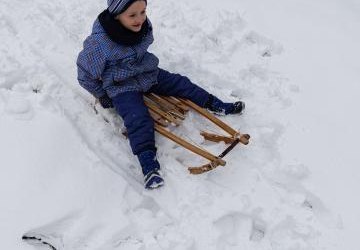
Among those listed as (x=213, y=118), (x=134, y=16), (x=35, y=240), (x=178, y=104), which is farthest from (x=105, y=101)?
(x=35, y=240)

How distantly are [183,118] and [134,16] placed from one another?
847mm

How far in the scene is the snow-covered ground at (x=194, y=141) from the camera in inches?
118

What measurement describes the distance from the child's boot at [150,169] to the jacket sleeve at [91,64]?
0.64m

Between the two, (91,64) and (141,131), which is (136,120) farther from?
(91,64)

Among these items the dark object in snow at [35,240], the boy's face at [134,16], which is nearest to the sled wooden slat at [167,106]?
the boy's face at [134,16]

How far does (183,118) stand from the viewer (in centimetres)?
366

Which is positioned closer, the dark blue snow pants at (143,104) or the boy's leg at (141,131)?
the boy's leg at (141,131)

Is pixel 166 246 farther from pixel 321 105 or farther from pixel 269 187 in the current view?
pixel 321 105

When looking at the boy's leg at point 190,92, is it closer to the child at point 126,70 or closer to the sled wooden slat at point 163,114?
the child at point 126,70

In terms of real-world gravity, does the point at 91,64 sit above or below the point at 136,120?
above

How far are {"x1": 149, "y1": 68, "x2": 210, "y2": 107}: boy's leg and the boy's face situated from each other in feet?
1.71

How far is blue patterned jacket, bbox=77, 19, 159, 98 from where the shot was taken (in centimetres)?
338

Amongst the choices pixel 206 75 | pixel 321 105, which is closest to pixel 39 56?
pixel 206 75

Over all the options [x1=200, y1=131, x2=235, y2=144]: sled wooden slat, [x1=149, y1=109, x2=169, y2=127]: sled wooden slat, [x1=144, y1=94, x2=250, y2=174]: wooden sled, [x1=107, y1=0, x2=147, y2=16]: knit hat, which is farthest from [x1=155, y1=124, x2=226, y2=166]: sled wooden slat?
[x1=107, y1=0, x2=147, y2=16]: knit hat
